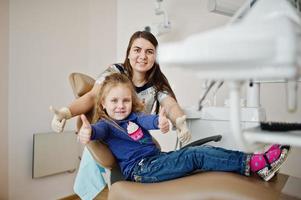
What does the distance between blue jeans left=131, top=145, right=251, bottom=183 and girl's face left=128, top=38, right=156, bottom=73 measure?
1.63 ft

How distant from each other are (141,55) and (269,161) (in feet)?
2.47

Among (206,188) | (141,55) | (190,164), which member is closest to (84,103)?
(141,55)

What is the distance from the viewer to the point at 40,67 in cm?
199

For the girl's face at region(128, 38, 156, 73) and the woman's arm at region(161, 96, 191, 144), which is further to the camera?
the girl's face at region(128, 38, 156, 73)

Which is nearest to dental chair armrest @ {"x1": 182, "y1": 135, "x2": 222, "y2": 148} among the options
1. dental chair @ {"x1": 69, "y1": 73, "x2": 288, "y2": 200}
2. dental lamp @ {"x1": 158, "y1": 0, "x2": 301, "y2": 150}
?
dental chair @ {"x1": 69, "y1": 73, "x2": 288, "y2": 200}

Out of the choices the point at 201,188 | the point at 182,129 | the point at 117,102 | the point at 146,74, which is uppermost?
the point at 146,74

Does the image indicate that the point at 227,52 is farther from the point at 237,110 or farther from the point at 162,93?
the point at 162,93

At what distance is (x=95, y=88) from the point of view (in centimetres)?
126

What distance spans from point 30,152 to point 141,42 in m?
1.14

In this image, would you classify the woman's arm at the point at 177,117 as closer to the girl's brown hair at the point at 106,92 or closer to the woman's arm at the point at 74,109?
the girl's brown hair at the point at 106,92

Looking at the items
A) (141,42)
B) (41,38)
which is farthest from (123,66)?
(41,38)

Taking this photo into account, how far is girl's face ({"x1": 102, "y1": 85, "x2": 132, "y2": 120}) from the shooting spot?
1.20 m

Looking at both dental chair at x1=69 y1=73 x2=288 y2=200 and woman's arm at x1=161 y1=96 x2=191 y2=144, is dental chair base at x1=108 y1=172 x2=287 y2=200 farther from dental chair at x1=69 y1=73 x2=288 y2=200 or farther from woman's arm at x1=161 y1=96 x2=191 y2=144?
woman's arm at x1=161 y1=96 x2=191 y2=144

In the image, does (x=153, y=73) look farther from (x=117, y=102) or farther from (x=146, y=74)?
(x=117, y=102)
